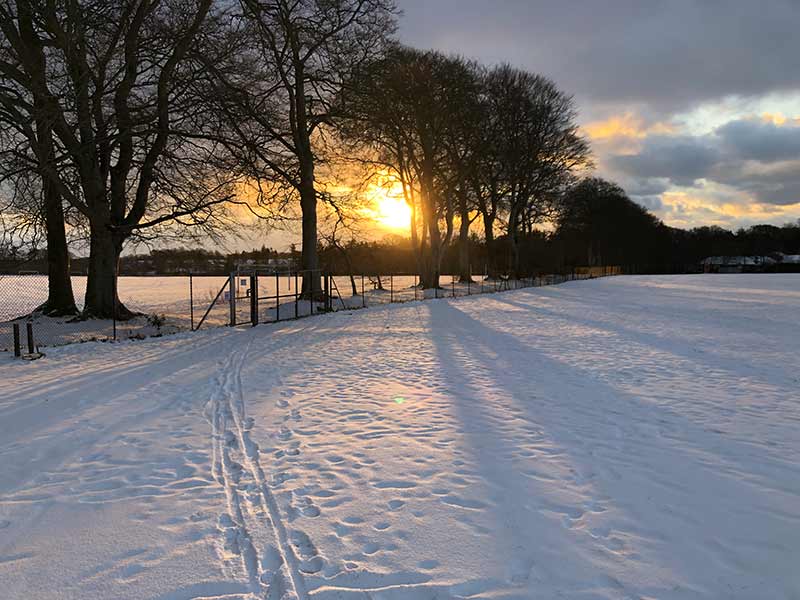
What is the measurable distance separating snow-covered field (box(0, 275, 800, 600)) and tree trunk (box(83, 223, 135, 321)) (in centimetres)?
828

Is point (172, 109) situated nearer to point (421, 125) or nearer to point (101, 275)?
point (101, 275)

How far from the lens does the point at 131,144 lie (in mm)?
16922

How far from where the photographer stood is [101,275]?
16812 mm

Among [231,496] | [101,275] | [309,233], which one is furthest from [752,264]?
[231,496]

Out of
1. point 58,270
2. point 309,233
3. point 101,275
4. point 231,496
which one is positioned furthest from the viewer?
point 309,233

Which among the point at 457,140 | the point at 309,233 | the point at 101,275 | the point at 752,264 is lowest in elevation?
the point at 101,275

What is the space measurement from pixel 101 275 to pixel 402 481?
16.4 m

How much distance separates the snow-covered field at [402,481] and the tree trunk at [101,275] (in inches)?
326

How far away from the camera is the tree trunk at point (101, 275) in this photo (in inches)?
647

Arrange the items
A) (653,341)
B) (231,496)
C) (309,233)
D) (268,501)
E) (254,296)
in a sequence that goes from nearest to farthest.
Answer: (268,501)
(231,496)
(653,341)
(254,296)
(309,233)

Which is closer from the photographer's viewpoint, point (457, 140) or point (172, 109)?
point (172, 109)

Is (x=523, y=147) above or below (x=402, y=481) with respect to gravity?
above

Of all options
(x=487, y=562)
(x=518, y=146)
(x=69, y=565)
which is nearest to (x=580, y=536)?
(x=487, y=562)

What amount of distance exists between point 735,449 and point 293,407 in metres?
5.16
